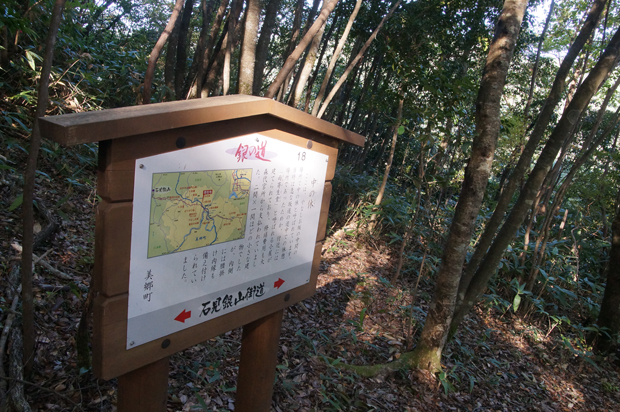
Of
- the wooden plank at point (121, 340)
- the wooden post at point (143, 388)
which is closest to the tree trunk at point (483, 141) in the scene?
the wooden plank at point (121, 340)

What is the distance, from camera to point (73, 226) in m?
3.80

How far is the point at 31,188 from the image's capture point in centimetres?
171

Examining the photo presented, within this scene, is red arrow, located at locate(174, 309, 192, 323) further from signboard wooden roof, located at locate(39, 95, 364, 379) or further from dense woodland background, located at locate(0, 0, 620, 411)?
dense woodland background, located at locate(0, 0, 620, 411)

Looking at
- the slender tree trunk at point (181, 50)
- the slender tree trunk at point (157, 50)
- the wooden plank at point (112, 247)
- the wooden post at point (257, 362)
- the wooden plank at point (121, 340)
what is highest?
the slender tree trunk at point (181, 50)

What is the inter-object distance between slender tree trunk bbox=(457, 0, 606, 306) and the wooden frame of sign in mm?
3010

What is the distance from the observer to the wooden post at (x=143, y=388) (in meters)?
1.46

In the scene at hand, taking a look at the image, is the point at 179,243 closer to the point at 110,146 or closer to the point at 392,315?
the point at 110,146

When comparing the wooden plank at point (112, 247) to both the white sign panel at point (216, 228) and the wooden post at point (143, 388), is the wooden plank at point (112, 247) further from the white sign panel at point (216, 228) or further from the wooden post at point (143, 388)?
the wooden post at point (143, 388)

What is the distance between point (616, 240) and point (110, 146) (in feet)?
20.5

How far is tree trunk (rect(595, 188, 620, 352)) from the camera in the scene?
16.8 feet

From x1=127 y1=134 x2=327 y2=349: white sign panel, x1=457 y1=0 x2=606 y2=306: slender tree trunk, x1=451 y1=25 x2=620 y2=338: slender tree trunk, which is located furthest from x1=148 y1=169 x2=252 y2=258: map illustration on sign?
x1=451 y1=25 x2=620 y2=338: slender tree trunk

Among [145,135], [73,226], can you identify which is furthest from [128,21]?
[145,135]

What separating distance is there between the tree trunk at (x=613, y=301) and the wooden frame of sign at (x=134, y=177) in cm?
531

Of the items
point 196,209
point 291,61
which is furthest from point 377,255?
point 196,209
